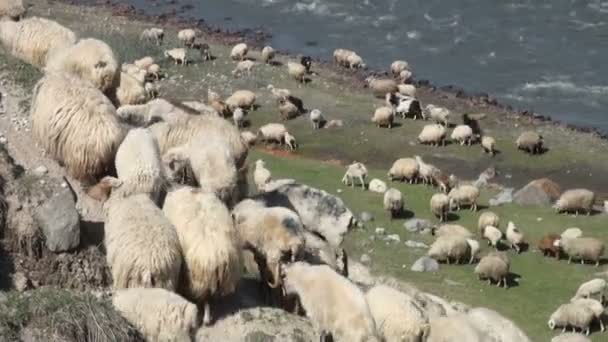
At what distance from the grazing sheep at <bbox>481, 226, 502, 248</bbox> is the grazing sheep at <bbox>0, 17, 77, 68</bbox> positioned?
10.7 metres

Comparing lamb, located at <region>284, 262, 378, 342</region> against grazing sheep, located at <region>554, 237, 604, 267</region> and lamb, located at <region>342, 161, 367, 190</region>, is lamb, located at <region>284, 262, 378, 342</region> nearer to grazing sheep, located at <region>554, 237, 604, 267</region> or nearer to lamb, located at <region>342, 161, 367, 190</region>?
grazing sheep, located at <region>554, 237, 604, 267</region>

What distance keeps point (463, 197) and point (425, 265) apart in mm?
4382

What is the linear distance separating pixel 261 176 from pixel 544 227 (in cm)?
699

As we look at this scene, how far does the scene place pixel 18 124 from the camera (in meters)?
16.1

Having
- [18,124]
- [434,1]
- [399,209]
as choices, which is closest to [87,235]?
[18,124]

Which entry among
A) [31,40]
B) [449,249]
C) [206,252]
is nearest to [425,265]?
[449,249]

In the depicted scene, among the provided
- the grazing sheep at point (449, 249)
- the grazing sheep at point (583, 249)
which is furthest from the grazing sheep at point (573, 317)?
the grazing sheep at point (449, 249)

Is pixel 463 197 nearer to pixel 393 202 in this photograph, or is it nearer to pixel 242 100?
pixel 393 202

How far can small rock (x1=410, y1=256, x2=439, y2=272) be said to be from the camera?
22.8 meters

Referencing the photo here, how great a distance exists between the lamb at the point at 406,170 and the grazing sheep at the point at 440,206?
255 cm

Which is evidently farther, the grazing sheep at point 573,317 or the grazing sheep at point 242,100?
the grazing sheep at point 242,100

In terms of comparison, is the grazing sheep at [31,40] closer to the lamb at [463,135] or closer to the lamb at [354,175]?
the lamb at [354,175]

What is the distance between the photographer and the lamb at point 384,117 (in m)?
34.0

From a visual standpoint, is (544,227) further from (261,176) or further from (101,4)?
(101,4)
